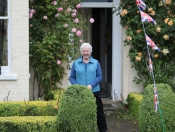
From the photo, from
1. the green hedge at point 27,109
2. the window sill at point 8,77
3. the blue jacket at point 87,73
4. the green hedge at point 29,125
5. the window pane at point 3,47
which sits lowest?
the green hedge at point 29,125

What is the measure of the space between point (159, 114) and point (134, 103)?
328 cm

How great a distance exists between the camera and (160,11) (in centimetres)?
970

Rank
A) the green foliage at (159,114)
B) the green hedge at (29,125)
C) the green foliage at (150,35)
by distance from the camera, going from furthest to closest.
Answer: the green foliage at (150,35) → the green hedge at (29,125) → the green foliage at (159,114)

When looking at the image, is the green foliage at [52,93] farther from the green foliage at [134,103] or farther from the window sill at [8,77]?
the green foliage at [134,103]

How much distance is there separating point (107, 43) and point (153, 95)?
6039 mm

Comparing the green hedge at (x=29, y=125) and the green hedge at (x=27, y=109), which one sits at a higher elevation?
the green hedge at (x=27, y=109)

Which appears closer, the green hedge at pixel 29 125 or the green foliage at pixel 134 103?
the green hedge at pixel 29 125

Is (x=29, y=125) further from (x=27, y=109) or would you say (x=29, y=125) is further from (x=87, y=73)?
(x=87, y=73)

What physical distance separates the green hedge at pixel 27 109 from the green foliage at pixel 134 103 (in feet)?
7.46

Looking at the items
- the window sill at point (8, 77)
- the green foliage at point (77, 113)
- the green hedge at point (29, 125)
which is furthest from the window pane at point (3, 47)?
the green foliage at point (77, 113)

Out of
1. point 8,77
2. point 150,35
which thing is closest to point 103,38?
point 150,35

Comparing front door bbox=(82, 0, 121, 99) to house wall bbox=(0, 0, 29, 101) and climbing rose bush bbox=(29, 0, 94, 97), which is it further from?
house wall bbox=(0, 0, 29, 101)

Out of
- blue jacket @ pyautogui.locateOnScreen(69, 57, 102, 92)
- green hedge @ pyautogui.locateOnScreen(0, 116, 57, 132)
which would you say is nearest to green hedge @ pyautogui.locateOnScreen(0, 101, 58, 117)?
blue jacket @ pyautogui.locateOnScreen(69, 57, 102, 92)

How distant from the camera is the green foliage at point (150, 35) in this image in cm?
955
